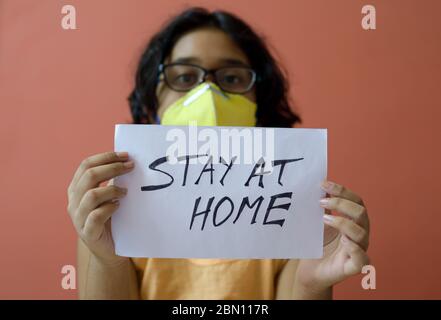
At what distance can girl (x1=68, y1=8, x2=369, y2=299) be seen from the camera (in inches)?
21.1

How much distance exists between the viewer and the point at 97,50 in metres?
0.96

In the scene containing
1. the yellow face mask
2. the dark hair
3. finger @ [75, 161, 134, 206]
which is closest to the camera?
finger @ [75, 161, 134, 206]

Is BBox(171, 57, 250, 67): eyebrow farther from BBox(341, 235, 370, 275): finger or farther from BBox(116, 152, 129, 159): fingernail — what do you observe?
BBox(341, 235, 370, 275): finger

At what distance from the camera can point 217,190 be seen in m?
0.55

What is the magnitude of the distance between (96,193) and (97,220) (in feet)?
0.14

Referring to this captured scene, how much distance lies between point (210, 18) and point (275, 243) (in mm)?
602

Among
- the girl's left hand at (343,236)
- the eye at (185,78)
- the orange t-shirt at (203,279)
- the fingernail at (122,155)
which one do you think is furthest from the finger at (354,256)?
the eye at (185,78)

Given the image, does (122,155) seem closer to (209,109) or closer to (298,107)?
(209,109)

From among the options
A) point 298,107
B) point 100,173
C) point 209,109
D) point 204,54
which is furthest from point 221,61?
point 100,173

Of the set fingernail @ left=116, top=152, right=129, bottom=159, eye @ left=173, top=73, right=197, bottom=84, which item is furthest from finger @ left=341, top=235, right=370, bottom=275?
eye @ left=173, top=73, right=197, bottom=84

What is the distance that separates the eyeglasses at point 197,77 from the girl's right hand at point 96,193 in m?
0.32

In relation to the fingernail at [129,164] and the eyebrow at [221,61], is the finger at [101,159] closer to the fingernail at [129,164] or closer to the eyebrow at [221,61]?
the fingernail at [129,164]

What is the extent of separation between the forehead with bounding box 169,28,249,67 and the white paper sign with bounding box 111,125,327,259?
0.33 meters

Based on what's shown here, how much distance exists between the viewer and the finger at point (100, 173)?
0.52 m
